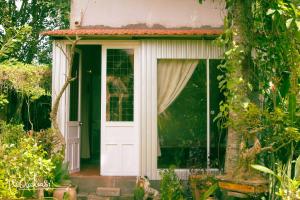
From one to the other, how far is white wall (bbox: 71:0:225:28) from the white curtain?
1.03 metres

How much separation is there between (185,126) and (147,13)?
281 centimetres

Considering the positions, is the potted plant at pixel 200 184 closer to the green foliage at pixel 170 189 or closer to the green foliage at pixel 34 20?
the green foliage at pixel 170 189

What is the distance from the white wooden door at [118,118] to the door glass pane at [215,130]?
5.40ft

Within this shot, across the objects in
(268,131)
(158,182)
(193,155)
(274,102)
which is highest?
(274,102)

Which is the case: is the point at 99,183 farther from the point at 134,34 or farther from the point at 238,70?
the point at 238,70

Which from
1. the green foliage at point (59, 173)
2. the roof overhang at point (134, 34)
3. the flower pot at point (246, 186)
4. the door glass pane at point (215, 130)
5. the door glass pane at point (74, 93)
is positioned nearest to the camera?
the flower pot at point (246, 186)

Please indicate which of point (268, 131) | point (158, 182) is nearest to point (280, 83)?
point (268, 131)

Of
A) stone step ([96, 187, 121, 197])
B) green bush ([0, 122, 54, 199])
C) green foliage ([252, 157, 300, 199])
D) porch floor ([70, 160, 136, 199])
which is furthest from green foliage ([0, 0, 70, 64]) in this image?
green foliage ([252, 157, 300, 199])

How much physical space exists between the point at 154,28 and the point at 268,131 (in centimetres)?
395

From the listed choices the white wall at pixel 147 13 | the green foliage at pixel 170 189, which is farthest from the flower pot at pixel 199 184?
the white wall at pixel 147 13

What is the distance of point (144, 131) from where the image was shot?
8609mm

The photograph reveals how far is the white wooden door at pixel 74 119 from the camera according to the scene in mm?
8977

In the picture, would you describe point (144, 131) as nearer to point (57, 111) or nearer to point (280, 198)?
point (57, 111)

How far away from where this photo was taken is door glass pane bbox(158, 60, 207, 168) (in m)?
8.74
